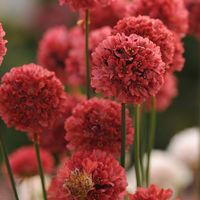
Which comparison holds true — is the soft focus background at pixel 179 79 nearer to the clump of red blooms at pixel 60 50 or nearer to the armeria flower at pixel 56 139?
the clump of red blooms at pixel 60 50

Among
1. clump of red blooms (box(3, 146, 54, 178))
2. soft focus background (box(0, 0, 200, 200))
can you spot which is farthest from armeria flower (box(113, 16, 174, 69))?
soft focus background (box(0, 0, 200, 200))

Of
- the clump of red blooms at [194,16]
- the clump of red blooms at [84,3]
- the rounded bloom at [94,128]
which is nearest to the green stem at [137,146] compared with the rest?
the rounded bloom at [94,128]

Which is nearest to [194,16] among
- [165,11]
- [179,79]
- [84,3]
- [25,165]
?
[165,11]

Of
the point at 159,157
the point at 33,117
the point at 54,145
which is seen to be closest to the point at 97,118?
the point at 33,117

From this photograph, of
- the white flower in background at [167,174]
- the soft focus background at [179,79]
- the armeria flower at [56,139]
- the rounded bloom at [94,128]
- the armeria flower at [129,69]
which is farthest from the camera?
the soft focus background at [179,79]

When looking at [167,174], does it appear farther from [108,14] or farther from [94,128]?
[94,128]

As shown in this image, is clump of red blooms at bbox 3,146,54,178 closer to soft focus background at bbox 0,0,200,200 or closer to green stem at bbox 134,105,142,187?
green stem at bbox 134,105,142,187
